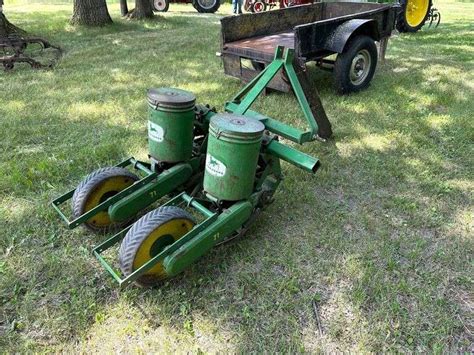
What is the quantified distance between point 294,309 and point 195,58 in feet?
18.8

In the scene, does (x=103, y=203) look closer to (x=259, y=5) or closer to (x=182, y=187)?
(x=182, y=187)

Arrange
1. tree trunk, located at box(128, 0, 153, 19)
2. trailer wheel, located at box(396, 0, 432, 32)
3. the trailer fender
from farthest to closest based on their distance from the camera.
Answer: tree trunk, located at box(128, 0, 153, 19)
trailer wheel, located at box(396, 0, 432, 32)
the trailer fender

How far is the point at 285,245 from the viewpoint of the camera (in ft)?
9.36

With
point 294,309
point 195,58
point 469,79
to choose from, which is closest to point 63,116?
point 195,58

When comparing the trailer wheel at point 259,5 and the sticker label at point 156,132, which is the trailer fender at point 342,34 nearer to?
the sticker label at point 156,132

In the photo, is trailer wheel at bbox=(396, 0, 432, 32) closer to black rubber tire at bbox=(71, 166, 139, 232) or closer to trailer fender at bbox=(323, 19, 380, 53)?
trailer fender at bbox=(323, 19, 380, 53)

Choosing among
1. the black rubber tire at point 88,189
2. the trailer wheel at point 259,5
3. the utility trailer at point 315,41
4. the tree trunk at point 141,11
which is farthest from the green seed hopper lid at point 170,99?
the trailer wheel at point 259,5

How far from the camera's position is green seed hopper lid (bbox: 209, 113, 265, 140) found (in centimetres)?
238

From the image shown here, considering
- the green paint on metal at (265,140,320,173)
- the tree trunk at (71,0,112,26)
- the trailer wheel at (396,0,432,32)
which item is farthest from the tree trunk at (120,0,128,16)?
the green paint on metal at (265,140,320,173)

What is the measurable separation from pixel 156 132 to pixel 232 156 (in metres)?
0.67

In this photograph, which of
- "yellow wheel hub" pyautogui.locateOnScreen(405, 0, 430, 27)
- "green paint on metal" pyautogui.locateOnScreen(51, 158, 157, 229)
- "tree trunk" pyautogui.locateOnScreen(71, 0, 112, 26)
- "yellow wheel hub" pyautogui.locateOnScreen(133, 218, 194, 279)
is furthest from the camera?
"yellow wheel hub" pyautogui.locateOnScreen(405, 0, 430, 27)

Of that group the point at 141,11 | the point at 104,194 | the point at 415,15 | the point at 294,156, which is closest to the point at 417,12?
the point at 415,15

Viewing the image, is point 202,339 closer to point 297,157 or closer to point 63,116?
point 297,157

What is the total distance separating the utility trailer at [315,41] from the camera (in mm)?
4863
